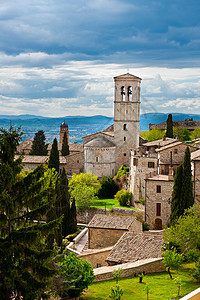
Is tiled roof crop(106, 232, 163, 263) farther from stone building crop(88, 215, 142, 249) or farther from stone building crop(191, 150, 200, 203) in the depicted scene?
stone building crop(191, 150, 200, 203)

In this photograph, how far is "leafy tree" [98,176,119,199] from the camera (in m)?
53.6

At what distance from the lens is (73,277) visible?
19.8 meters

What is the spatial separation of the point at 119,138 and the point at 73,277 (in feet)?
140

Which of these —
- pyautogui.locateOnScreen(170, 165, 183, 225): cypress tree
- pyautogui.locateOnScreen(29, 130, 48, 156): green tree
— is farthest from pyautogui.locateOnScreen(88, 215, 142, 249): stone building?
pyautogui.locateOnScreen(29, 130, 48, 156): green tree

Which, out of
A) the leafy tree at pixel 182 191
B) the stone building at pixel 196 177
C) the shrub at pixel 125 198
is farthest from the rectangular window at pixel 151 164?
the leafy tree at pixel 182 191

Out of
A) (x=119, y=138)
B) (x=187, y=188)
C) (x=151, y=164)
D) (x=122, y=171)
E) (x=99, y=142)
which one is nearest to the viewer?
(x=187, y=188)

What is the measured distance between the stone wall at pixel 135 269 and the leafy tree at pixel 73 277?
341 centimetres

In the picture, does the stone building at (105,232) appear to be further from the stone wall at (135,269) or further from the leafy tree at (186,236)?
the stone wall at (135,269)

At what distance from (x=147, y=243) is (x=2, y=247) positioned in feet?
50.9

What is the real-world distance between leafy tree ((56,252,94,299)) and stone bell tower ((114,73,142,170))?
133 feet

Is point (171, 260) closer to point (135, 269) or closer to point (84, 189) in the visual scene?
point (135, 269)

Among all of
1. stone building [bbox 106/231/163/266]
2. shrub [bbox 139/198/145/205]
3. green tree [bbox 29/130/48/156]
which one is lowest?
stone building [bbox 106/231/163/266]

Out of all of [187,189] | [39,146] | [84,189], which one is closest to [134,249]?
[187,189]

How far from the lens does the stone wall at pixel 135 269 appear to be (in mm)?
23812
